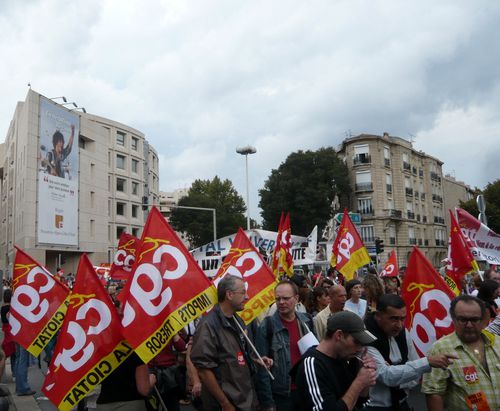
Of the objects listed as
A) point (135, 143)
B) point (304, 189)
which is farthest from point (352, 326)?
point (135, 143)

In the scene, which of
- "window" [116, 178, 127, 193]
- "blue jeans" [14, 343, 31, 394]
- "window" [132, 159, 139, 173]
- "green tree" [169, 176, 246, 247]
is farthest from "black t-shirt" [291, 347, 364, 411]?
"window" [132, 159, 139, 173]

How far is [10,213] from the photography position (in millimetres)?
48812

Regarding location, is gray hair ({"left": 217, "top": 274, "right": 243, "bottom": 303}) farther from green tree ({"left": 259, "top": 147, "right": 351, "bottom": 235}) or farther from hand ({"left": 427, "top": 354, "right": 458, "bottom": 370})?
green tree ({"left": 259, "top": 147, "right": 351, "bottom": 235})

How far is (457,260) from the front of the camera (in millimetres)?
6867

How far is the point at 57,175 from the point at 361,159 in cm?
3107

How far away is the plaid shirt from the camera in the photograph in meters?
3.02

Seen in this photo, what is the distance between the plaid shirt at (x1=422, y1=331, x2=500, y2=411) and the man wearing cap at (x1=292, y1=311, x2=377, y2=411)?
679 mm

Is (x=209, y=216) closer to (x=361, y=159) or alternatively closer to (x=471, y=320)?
(x=361, y=159)

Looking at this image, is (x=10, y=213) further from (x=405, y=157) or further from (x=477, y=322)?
(x=477, y=322)

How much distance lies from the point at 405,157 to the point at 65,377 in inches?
2282

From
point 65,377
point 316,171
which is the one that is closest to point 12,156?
point 316,171

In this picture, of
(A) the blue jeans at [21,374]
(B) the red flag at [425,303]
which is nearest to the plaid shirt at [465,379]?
(B) the red flag at [425,303]

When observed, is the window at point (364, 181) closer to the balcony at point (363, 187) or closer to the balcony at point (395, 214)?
the balcony at point (363, 187)

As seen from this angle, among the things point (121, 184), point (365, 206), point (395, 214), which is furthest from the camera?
point (395, 214)
